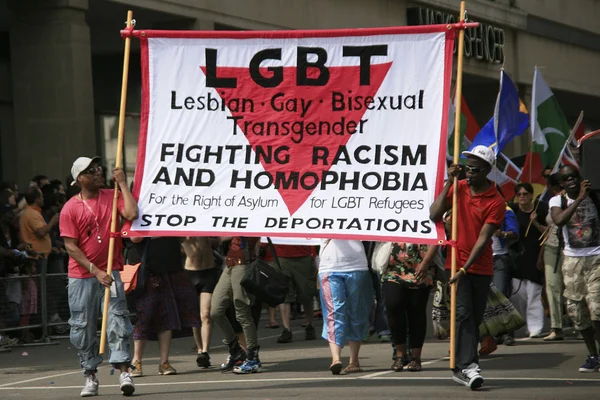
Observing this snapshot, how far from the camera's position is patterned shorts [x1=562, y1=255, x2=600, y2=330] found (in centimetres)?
1205

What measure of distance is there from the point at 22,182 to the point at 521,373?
12474 mm

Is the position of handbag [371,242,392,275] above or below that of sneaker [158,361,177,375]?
above

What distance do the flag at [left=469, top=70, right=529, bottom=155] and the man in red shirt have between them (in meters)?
6.88

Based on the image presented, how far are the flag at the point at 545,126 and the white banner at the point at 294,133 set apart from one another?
8.07 metres

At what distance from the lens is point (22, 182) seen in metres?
22.1

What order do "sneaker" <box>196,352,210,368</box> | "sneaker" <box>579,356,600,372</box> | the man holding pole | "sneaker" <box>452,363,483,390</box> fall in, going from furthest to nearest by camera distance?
"sneaker" <box>196,352,210,368</box>, "sneaker" <box>579,356,600,372</box>, the man holding pole, "sneaker" <box>452,363,483,390</box>

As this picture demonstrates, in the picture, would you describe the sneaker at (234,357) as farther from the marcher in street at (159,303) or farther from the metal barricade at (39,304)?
the metal barricade at (39,304)

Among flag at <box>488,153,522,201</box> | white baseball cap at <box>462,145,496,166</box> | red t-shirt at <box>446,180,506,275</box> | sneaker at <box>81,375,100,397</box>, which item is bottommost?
sneaker at <box>81,375,100,397</box>

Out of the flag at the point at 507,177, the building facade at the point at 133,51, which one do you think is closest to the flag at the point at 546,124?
the flag at the point at 507,177

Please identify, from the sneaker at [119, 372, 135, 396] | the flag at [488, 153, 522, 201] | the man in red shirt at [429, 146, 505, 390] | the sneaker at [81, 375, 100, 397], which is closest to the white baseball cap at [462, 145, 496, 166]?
the man in red shirt at [429, 146, 505, 390]

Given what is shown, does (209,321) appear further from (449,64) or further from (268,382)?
(449,64)

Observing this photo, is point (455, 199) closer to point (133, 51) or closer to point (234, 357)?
point (234, 357)

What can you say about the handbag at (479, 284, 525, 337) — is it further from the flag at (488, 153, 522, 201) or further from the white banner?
the flag at (488, 153, 522, 201)

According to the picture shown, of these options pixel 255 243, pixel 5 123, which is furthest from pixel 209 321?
pixel 5 123
